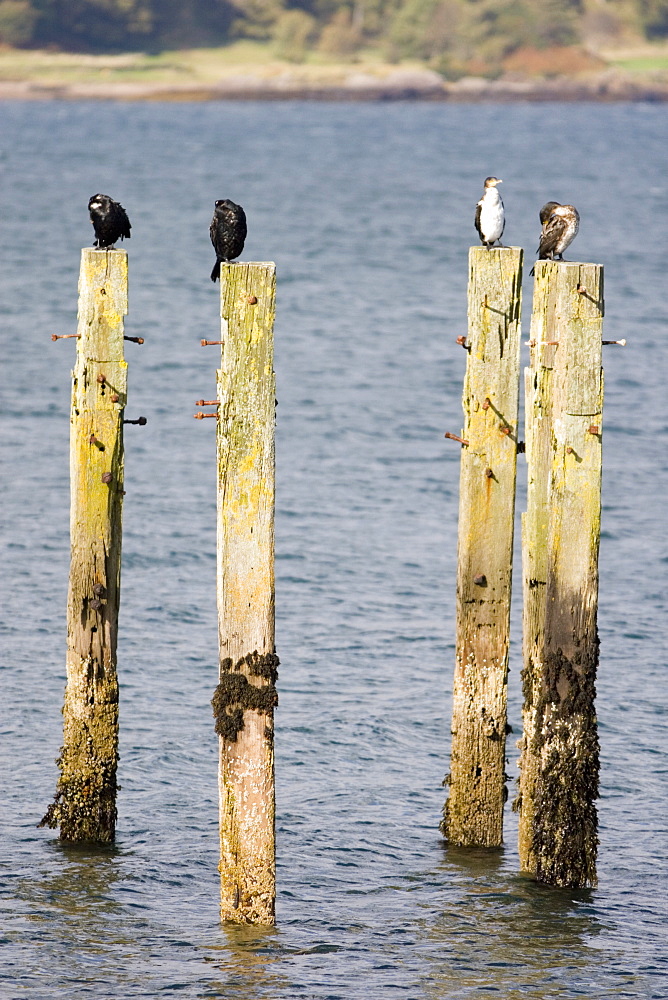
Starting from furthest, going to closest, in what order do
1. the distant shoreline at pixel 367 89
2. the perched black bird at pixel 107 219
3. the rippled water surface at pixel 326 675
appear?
the distant shoreline at pixel 367 89 < the perched black bird at pixel 107 219 < the rippled water surface at pixel 326 675

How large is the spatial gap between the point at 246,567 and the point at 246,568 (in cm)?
1

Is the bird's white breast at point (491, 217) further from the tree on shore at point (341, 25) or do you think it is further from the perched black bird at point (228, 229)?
the tree on shore at point (341, 25)

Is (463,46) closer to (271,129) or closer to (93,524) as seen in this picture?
(271,129)

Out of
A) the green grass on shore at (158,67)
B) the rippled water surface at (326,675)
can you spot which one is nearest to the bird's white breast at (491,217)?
the rippled water surface at (326,675)

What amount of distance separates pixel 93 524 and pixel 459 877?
161 inches

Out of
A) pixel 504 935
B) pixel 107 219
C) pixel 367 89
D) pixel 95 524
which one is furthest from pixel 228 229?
pixel 367 89

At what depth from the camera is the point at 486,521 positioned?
12164 millimetres

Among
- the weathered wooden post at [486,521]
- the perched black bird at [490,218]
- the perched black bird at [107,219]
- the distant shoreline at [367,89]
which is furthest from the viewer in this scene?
the distant shoreline at [367,89]

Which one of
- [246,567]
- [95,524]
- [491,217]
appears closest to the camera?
[246,567]

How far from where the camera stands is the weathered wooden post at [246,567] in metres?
10.7

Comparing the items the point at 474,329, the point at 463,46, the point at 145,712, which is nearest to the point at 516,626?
Answer: the point at 145,712

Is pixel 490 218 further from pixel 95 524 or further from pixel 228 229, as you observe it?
pixel 95 524

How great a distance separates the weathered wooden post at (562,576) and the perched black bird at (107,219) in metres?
3.54

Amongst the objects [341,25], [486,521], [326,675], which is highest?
[341,25]
